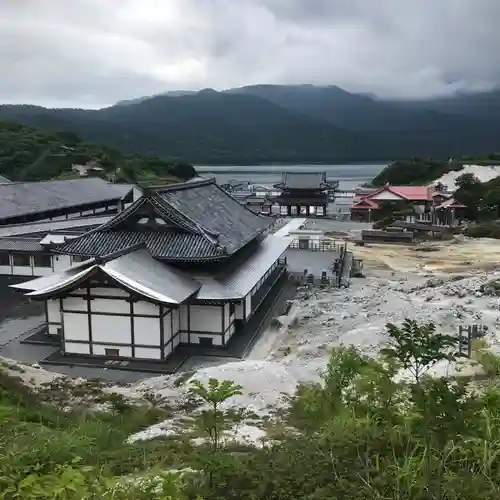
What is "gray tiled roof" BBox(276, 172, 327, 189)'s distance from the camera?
64812mm

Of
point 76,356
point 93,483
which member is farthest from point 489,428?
point 76,356

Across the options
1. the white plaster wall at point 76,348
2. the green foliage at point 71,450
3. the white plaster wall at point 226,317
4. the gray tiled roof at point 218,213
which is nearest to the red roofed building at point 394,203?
the gray tiled roof at point 218,213

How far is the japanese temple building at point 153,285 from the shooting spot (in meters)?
16.6

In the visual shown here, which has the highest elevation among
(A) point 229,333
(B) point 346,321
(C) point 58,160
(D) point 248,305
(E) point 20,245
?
(C) point 58,160

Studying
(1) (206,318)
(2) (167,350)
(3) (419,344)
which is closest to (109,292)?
(2) (167,350)

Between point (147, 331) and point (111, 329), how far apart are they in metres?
1.19

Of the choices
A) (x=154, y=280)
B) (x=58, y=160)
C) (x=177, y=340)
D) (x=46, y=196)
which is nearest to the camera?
(x=154, y=280)

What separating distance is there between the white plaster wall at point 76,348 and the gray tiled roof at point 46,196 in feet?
59.6

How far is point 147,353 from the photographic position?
1678 centimetres

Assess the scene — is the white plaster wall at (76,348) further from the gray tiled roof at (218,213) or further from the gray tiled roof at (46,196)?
the gray tiled roof at (46,196)

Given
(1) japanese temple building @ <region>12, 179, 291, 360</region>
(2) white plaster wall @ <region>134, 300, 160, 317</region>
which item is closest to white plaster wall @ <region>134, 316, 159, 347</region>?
(1) japanese temple building @ <region>12, 179, 291, 360</region>

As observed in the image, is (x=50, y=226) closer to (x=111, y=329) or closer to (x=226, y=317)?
(x=111, y=329)

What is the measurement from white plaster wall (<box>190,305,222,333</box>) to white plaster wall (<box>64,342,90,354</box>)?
3427mm

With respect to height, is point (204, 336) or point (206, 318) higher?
point (206, 318)
